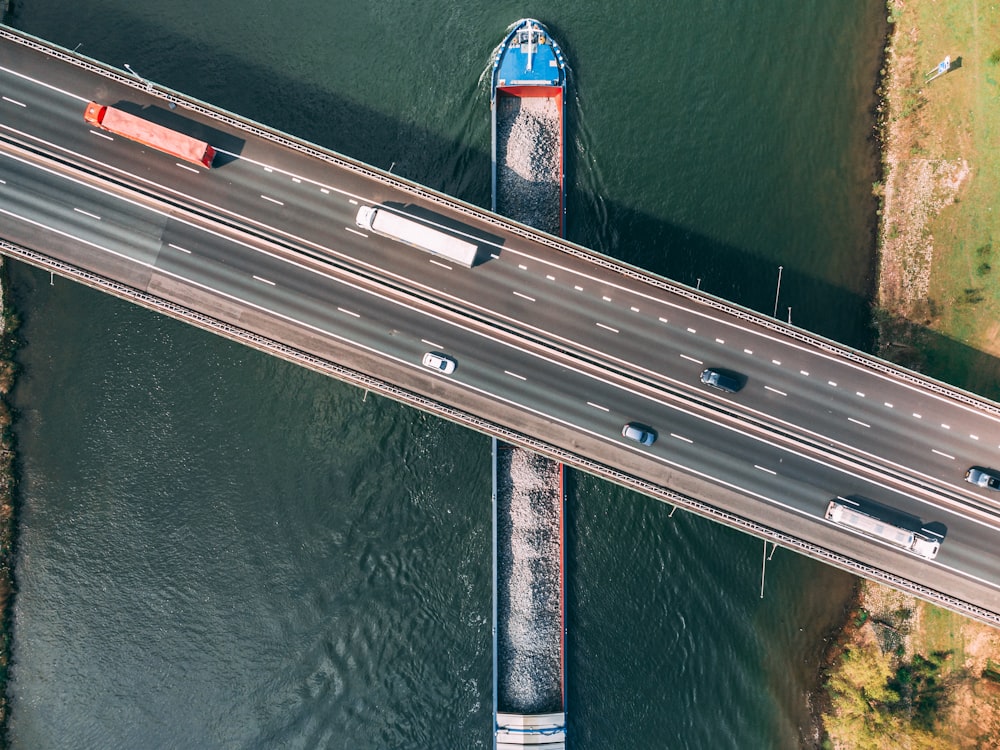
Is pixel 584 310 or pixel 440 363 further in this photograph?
pixel 584 310

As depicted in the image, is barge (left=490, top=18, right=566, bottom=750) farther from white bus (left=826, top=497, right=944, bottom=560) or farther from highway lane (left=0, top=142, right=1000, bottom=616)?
white bus (left=826, top=497, right=944, bottom=560)

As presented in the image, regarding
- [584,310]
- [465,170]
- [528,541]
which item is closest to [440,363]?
[584,310]

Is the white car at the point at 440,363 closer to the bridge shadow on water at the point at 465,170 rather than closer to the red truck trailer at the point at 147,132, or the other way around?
the bridge shadow on water at the point at 465,170

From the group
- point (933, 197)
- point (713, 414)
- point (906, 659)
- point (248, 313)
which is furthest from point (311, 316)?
point (906, 659)

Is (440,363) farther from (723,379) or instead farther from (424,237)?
(723,379)

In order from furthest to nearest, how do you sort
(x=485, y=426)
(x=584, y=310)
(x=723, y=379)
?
(x=584, y=310)
(x=485, y=426)
(x=723, y=379)
